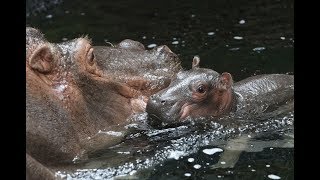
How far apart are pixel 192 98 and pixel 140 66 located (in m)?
0.54

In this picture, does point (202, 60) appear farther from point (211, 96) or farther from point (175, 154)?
point (175, 154)

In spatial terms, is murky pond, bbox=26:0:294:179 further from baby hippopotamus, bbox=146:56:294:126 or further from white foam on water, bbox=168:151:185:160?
baby hippopotamus, bbox=146:56:294:126

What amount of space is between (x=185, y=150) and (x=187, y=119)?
0.54 metres

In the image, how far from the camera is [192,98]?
18.5ft

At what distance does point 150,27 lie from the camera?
1089 centimetres

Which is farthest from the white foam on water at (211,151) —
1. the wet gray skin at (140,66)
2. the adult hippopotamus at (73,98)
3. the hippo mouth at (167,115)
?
the wet gray skin at (140,66)

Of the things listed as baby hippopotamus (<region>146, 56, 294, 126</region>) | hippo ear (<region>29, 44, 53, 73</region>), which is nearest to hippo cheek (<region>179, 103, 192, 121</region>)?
baby hippopotamus (<region>146, 56, 294, 126</region>)

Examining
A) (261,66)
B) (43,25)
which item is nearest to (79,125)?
(261,66)

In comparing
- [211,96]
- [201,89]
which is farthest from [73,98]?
[211,96]

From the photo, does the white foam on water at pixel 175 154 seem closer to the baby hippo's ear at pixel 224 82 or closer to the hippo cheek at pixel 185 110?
the hippo cheek at pixel 185 110
